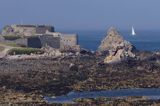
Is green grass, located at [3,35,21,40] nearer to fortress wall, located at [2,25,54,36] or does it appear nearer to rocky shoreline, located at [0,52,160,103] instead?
fortress wall, located at [2,25,54,36]

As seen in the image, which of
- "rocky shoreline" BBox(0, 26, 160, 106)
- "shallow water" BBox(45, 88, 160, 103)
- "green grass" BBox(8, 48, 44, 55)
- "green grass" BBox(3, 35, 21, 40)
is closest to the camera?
"shallow water" BBox(45, 88, 160, 103)

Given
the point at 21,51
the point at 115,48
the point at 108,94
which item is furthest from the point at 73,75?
the point at 21,51

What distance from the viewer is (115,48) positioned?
8512 cm

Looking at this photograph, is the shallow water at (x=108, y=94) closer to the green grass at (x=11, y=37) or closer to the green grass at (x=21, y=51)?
the green grass at (x=21, y=51)

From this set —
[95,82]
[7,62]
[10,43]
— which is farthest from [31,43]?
[95,82]

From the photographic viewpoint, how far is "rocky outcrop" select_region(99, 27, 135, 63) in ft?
258

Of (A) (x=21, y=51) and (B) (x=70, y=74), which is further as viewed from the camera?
(A) (x=21, y=51)

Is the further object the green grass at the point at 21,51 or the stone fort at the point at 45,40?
the stone fort at the point at 45,40

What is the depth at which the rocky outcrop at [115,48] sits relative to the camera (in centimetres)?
7862

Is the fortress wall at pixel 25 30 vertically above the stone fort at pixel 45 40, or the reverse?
the fortress wall at pixel 25 30

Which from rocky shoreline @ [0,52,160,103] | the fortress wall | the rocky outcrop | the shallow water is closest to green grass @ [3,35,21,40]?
the fortress wall

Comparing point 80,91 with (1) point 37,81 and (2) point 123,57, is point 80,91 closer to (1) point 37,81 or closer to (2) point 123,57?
(1) point 37,81

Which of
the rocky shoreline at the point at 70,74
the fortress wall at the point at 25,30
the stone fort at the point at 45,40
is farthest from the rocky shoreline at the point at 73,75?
the fortress wall at the point at 25,30

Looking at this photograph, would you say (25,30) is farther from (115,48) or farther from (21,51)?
(115,48)
